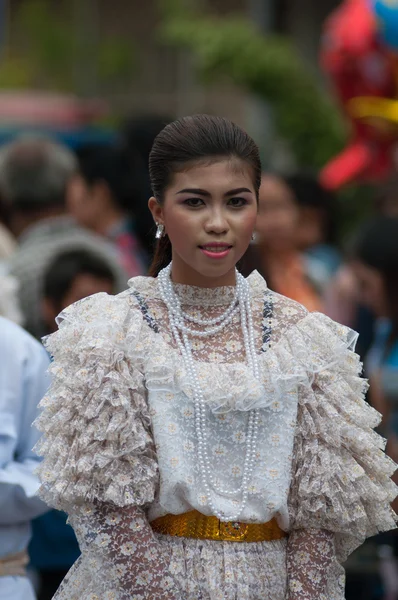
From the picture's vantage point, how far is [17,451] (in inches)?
158

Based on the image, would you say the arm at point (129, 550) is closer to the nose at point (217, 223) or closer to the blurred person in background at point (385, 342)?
the nose at point (217, 223)

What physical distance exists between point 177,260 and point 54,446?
0.55 metres

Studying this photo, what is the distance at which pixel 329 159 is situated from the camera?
11.6 metres

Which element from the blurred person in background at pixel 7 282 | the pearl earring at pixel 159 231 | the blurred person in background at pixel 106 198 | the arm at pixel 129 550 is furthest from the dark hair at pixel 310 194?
the arm at pixel 129 550

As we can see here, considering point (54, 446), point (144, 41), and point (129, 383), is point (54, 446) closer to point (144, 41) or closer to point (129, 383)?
point (129, 383)

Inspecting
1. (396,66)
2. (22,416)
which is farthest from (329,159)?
(22,416)

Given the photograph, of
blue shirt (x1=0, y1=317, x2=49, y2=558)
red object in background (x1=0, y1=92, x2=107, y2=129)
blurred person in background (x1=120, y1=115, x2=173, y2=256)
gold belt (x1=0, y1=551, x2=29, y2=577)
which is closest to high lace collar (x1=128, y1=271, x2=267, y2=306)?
blue shirt (x1=0, y1=317, x2=49, y2=558)

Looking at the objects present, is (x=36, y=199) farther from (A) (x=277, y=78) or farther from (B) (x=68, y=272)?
(A) (x=277, y=78)

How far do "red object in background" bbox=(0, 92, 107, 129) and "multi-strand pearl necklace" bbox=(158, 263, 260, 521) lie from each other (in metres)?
11.6

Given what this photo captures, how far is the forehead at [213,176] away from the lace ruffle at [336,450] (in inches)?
15.6

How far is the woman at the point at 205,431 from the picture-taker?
3.06 m

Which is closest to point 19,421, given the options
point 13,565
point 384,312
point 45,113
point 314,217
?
point 13,565

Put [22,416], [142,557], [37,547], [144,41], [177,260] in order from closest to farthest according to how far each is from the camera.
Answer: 1. [142,557]
2. [177,260]
3. [22,416]
4. [37,547]
5. [144,41]

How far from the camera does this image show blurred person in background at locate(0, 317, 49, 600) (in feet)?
12.7
